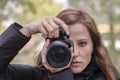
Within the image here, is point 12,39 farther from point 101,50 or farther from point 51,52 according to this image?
point 101,50

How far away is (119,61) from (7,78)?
990cm

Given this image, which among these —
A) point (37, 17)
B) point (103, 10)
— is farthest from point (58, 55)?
point (103, 10)

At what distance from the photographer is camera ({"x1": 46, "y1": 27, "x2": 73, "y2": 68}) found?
6.63ft

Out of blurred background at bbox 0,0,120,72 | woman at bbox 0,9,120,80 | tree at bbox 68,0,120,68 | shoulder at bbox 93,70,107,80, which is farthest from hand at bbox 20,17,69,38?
tree at bbox 68,0,120,68

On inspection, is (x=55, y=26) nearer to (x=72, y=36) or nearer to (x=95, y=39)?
(x=72, y=36)

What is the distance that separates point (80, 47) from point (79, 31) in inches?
3.3

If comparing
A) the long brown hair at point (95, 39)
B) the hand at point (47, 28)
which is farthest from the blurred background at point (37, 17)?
the hand at point (47, 28)

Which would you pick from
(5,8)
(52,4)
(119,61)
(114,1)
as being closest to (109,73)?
(119,61)

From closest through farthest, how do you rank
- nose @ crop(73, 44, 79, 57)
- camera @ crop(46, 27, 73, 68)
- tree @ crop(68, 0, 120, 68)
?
camera @ crop(46, 27, 73, 68), nose @ crop(73, 44, 79, 57), tree @ crop(68, 0, 120, 68)

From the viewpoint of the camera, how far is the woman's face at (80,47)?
214 centimetres

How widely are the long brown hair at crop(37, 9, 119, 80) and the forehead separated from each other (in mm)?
18

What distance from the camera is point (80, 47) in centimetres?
220

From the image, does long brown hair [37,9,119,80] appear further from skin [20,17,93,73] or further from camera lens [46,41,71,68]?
camera lens [46,41,71,68]

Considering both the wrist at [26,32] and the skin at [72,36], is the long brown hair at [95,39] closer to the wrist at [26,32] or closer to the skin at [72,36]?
the skin at [72,36]
